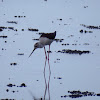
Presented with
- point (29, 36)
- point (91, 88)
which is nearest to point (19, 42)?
point (29, 36)

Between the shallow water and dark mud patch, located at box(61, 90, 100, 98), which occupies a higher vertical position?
the shallow water

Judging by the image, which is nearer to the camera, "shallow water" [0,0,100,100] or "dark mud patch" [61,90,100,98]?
"dark mud patch" [61,90,100,98]

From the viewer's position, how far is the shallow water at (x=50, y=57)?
10.7 meters

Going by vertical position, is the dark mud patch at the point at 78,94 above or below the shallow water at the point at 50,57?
below

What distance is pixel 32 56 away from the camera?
14539 mm

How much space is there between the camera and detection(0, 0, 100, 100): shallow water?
1067cm

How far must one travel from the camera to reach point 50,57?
47.6 feet

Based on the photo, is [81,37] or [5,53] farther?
[81,37]

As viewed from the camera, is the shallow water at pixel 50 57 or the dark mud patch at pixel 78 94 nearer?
the dark mud patch at pixel 78 94

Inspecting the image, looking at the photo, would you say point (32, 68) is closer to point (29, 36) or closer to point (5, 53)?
point (5, 53)

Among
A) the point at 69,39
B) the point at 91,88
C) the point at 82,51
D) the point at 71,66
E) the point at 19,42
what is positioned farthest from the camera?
the point at 69,39

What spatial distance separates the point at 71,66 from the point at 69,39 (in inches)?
203

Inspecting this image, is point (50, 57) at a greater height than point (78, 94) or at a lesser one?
greater

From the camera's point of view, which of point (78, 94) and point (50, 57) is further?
point (50, 57)
